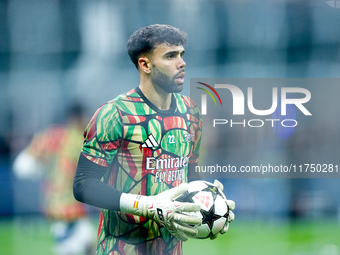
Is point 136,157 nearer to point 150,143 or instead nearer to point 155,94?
point 150,143

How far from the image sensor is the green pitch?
221 cm

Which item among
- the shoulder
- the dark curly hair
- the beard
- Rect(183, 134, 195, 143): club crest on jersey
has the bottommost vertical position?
Rect(183, 134, 195, 143): club crest on jersey

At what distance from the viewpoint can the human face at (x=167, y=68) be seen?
1.95 meters

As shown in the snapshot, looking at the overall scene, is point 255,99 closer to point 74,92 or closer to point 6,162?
point 74,92

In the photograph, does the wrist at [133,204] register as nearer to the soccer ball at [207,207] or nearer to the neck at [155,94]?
the soccer ball at [207,207]

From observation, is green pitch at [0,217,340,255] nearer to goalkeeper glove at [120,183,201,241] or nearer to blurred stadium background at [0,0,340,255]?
blurred stadium background at [0,0,340,255]

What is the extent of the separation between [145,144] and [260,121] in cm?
60

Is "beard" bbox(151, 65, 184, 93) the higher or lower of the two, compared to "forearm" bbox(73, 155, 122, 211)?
higher

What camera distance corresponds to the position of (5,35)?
2119mm

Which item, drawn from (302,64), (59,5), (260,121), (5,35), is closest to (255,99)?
(260,121)

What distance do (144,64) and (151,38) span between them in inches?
4.6

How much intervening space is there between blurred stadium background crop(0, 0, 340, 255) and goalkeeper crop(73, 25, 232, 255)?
148 mm

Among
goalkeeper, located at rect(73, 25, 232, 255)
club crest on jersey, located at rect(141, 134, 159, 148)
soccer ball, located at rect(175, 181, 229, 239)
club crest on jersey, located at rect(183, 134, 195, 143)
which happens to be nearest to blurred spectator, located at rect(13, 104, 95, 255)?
goalkeeper, located at rect(73, 25, 232, 255)

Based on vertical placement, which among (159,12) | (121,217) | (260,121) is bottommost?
(121,217)
